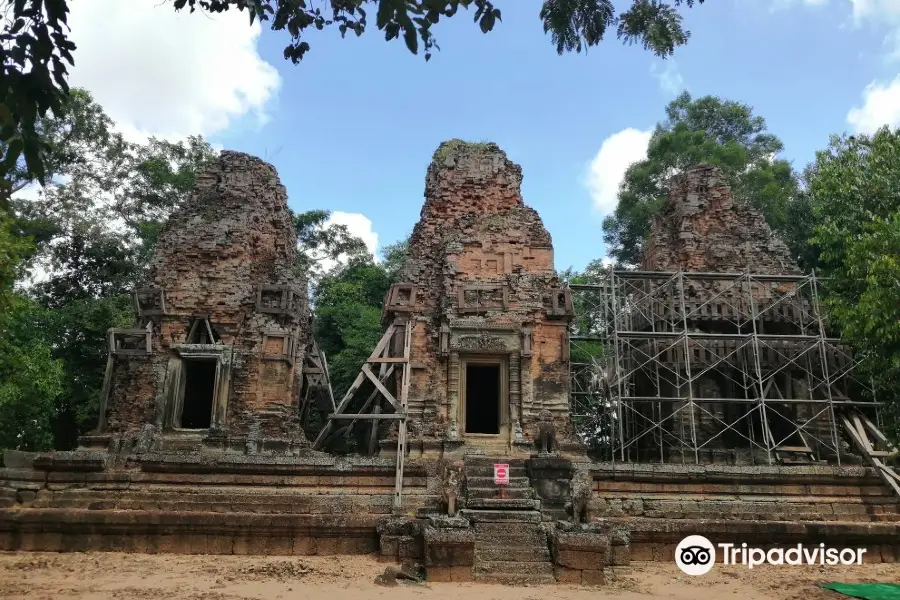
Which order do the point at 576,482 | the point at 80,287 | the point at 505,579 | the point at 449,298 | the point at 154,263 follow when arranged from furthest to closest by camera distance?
the point at 80,287
the point at 154,263
the point at 449,298
the point at 576,482
the point at 505,579

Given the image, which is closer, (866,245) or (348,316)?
(866,245)

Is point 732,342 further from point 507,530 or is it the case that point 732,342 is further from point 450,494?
point 450,494

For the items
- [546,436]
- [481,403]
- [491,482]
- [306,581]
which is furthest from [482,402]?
[306,581]

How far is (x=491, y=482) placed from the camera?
1116 centimetres

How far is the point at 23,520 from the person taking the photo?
31.7 ft

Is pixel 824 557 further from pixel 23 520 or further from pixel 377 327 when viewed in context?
pixel 377 327

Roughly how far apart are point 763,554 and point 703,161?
2176 centimetres

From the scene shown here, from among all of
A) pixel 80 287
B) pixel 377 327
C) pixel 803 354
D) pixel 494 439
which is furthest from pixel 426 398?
pixel 80 287

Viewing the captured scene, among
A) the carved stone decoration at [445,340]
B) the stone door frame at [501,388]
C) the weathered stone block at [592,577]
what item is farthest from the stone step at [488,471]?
the weathered stone block at [592,577]

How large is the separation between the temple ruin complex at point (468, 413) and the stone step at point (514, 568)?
0.03 meters

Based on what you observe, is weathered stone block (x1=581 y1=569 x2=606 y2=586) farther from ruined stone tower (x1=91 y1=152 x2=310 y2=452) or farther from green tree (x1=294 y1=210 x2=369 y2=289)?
A: green tree (x1=294 y1=210 x2=369 y2=289)

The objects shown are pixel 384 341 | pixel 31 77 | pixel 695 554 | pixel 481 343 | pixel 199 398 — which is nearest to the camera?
pixel 31 77

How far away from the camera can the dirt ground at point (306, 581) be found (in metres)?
7.56

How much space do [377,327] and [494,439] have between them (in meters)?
12.1
